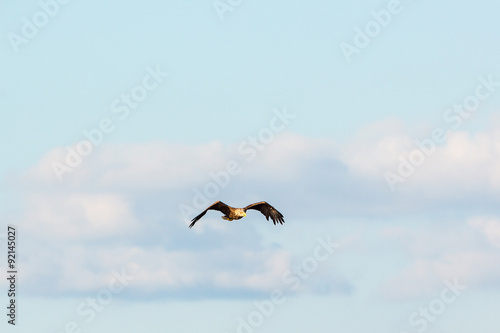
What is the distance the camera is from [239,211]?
71.6m

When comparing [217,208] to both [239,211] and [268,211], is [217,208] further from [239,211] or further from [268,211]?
[268,211]

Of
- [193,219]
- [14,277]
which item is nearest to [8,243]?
[14,277]

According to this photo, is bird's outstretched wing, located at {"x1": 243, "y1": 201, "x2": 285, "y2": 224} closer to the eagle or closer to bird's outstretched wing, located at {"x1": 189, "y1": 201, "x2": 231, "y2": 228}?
the eagle

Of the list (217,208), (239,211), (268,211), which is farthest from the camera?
(268,211)

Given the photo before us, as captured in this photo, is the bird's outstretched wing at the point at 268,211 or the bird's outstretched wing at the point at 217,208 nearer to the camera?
the bird's outstretched wing at the point at 217,208

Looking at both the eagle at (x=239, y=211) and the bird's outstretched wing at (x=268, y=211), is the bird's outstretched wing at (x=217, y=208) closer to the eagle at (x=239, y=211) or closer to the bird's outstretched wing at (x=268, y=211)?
the eagle at (x=239, y=211)

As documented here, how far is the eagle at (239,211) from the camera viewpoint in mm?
69062

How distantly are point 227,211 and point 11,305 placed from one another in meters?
25.3

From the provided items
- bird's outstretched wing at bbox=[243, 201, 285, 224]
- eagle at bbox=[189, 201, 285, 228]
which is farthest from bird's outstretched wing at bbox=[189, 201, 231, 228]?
bird's outstretched wing at bbox=[243, 201, 285, 224]

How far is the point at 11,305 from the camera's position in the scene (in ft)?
275

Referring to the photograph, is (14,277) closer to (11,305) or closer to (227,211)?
(11,305)

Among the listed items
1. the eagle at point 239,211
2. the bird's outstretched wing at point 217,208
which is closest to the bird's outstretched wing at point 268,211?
the eagle at point 239,211

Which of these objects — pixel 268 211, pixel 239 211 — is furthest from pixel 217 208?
pixel 268 211

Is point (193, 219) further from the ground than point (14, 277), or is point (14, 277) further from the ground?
point (14, 277)
